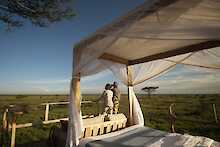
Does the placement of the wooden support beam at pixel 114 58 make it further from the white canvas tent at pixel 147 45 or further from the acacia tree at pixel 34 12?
the acacia tree at pixel 34 12

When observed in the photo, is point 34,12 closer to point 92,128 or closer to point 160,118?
point 92,128

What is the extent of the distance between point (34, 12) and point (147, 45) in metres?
3.36

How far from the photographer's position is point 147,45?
124 inches

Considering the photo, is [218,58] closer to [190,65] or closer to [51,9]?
[190,65]

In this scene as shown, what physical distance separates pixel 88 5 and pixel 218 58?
4674 millimetres

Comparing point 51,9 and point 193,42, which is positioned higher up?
point 51,9

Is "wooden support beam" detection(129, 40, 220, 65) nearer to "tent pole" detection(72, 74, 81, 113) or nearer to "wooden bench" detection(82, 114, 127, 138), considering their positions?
"wooden bench" detection(82, 114, 127, 138)

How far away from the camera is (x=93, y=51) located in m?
2.68

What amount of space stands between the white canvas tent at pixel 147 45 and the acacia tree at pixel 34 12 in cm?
219

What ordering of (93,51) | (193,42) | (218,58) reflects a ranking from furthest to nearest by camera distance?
(218,58) → (193,42) → (93,51)

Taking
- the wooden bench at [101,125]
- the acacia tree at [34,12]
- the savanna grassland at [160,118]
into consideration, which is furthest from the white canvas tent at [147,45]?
the acacia tree at [34,12]

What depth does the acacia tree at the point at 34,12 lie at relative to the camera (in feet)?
14.3

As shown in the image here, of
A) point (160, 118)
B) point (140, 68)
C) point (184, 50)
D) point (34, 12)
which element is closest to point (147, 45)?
point (184, 50)

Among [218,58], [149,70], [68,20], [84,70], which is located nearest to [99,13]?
[68,20]
